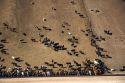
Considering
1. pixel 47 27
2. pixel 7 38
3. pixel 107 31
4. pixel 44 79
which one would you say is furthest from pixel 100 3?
pixel 44 79

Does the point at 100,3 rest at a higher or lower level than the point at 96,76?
higher

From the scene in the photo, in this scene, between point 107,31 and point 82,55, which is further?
point 107,31

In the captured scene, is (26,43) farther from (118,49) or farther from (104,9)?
(104,9)

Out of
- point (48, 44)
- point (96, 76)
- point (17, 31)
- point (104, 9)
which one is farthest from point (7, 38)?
point (104, 9)

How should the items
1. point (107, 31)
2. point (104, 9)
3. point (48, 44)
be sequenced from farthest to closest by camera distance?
point (104, 9) → point (107, 31) → point (48, 44)

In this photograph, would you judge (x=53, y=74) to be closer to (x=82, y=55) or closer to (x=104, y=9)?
(x=82, y=55)

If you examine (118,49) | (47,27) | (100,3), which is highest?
(100,3)

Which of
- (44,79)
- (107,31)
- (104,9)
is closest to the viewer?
→ (44,79)
